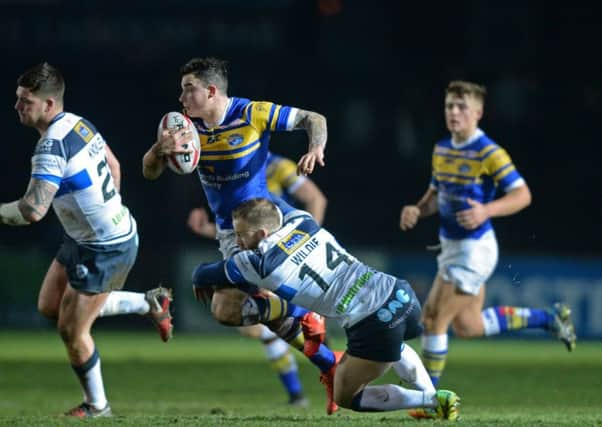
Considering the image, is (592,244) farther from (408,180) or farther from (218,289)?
(218,289)

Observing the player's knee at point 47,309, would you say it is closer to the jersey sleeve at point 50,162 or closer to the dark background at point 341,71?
the jersey sleeve at point 50,162

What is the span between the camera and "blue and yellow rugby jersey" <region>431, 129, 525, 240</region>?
8398 mm

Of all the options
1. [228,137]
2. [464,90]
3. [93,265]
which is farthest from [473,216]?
[93,265]

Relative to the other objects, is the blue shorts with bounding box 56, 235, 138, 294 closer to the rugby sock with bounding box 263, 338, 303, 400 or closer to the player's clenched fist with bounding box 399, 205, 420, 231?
the rugby sock with bounding box 263, 338, 303, 400

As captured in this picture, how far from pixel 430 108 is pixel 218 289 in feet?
41.3

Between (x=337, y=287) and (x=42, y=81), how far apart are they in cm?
226

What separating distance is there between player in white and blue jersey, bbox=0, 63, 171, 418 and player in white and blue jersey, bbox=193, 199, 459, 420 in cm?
111

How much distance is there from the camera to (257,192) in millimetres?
7156

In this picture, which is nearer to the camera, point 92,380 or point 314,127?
point 314,127

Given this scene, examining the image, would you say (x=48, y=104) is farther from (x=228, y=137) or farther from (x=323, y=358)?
(x=323, y=358)

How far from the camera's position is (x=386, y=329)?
6000 mm

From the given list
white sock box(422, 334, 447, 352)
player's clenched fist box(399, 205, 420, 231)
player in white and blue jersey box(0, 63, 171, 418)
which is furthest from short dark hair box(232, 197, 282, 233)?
white sock box(422, 334, 447, 352)

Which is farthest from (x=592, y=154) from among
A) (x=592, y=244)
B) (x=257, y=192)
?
(x=257, y=192)

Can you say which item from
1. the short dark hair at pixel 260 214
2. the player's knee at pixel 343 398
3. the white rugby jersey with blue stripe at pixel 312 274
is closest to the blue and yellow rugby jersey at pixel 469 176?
the white rugby jersey with blue stripe at pixel 312 274
